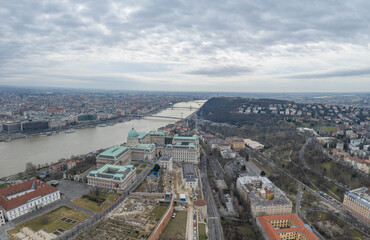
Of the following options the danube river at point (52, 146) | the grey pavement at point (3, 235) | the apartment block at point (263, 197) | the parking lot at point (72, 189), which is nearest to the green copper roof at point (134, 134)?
the danube river at point (52, 146)

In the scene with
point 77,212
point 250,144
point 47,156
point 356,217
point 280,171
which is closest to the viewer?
point 77,212

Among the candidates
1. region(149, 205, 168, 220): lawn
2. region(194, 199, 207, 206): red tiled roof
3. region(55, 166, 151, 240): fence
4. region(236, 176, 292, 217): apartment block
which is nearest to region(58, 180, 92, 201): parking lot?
region(55, 166, 151, 240): fence

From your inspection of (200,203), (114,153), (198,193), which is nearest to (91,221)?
(200,203)

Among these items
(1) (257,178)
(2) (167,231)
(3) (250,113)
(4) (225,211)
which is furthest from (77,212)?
(3) (250,113)

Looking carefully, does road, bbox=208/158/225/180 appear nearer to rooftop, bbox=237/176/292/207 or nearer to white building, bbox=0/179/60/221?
rooftop, bbox=237/176/292/207

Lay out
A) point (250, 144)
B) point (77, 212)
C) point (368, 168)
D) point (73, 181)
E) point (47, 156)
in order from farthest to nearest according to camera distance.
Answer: point (250, 144), point (47, 156), point (368, 168), point (73, 181), point (77, 212)

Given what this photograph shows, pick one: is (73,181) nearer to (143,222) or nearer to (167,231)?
(143,222)

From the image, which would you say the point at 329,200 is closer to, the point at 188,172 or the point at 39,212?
the point at 188,172

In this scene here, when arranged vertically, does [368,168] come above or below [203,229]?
above
